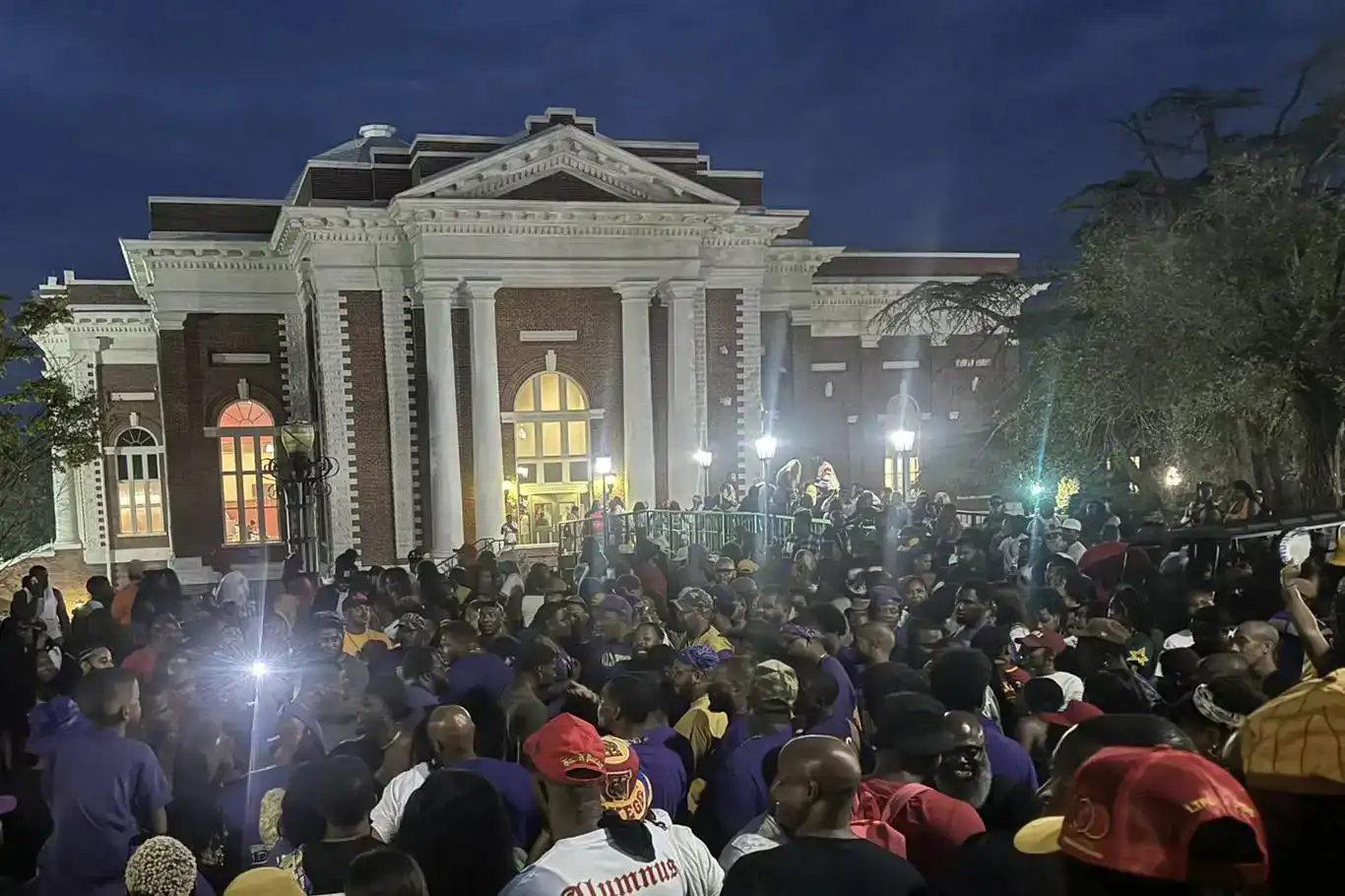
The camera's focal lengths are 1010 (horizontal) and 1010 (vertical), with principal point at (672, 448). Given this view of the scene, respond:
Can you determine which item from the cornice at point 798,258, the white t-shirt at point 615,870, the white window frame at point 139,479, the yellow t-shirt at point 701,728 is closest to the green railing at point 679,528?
the yellow t-shirt at point 701,728

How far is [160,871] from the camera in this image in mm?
3250

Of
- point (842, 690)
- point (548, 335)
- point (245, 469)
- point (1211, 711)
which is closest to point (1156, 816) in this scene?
point (1211, 711)

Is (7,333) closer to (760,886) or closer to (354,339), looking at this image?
(354,339)

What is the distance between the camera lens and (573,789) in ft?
11.3

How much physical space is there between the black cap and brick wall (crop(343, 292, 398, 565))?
22496mm

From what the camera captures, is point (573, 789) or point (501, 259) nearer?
point (573, 789)

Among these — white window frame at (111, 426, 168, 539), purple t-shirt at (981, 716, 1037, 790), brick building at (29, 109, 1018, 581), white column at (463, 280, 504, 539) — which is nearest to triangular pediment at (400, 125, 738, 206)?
brick building at (29, 109, 1018, 581)

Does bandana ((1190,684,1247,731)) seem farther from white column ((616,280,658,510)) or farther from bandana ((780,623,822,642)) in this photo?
white column ((616,280,658,510))

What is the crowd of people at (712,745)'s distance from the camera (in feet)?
7.36

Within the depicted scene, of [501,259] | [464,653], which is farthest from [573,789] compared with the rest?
[501,259]

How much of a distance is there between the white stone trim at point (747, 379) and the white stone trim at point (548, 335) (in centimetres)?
445

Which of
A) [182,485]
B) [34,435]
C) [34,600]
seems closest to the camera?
[34,600]

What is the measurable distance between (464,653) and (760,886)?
4.84 m

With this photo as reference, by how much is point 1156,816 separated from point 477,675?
510 centimetres
